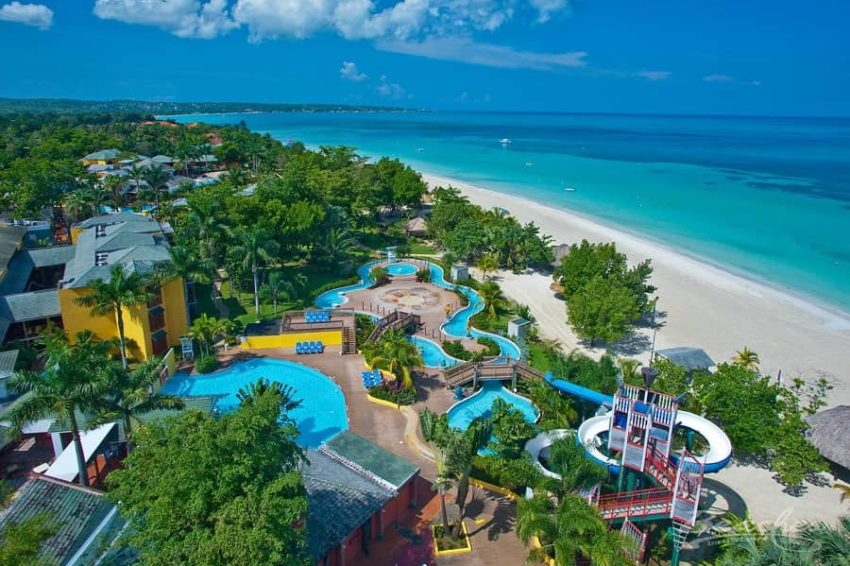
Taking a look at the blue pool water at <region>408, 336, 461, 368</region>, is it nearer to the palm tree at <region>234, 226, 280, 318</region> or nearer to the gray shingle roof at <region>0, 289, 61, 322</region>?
the palm tree at <region>234, 226, 280, 318</region>

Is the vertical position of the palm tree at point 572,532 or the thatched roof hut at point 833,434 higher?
the palm tree at point 572,532

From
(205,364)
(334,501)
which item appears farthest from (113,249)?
(334,501)

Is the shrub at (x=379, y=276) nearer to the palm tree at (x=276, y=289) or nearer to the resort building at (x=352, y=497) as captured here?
the palm tree at (x=276, y=289)

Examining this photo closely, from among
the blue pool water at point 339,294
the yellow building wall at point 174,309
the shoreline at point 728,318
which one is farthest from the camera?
the blue pool water at point 339,294

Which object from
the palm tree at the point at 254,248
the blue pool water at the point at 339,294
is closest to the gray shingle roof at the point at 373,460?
the palm tree at the point at 254,248

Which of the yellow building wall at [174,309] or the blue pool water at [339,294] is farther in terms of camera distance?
the blue pool water at [339,294]

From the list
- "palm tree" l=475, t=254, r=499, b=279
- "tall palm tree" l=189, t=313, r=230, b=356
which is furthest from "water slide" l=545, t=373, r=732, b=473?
"palm tree" l=475, t=254, r=499, b=279

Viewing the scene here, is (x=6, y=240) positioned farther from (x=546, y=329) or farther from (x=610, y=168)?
(x=610, y=168)

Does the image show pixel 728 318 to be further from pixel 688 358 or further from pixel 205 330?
pixel 205 330
